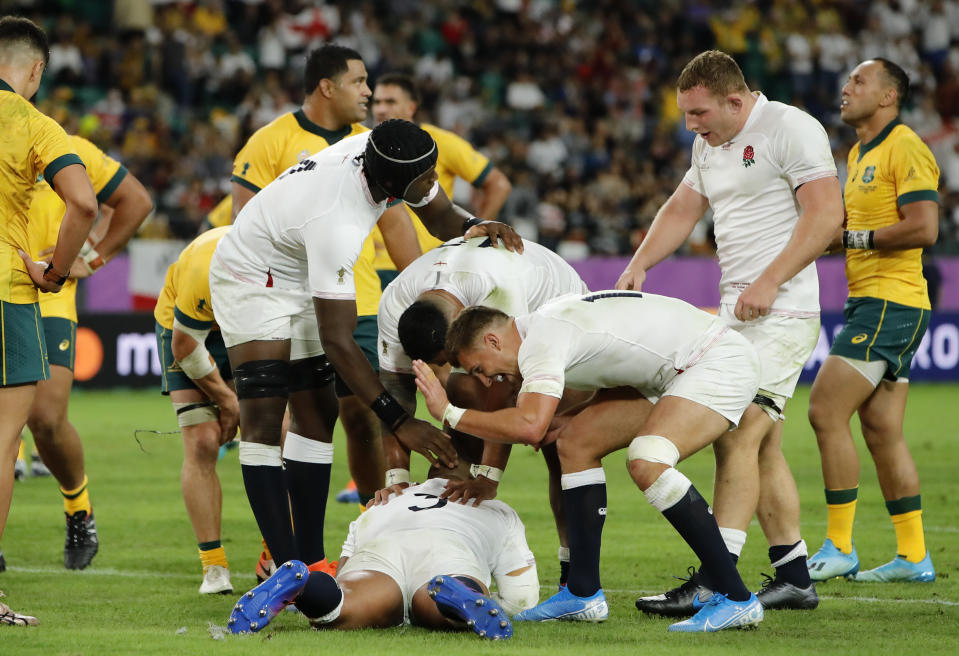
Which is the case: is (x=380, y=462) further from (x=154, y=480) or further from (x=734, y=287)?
(x=154, y=480)

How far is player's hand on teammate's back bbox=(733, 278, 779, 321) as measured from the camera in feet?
19.3

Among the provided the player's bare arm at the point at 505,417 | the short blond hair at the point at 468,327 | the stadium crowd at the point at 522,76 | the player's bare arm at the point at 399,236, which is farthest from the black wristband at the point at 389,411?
the stadium crowd at the point at 522,76

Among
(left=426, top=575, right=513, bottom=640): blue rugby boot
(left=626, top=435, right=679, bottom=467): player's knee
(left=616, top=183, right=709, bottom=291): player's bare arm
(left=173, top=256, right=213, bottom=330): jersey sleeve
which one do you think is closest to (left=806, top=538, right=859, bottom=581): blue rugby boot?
(left=616, top=183, right=709, bottom=291): player's bare arm

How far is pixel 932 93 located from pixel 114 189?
21.7 metres

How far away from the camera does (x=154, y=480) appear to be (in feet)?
34.8

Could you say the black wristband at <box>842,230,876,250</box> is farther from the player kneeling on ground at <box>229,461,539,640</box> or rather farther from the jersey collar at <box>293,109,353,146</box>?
the jersey collar at <box>293,109,353,146</box>

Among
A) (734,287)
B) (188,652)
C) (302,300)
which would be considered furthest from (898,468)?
(188,652)

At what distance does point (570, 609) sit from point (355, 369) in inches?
52.8

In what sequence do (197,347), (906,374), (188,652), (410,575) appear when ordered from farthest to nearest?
(906,374) → (197,347) → (410,575) → (188,652)

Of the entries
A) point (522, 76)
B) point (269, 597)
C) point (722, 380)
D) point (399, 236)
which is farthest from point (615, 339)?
point (522, 76)

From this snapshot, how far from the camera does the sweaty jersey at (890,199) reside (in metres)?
6.92

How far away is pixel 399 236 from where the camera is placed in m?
7.39

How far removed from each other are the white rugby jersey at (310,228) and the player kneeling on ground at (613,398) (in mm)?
555

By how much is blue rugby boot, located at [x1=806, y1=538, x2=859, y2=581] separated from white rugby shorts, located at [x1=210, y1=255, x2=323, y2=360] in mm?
2811
